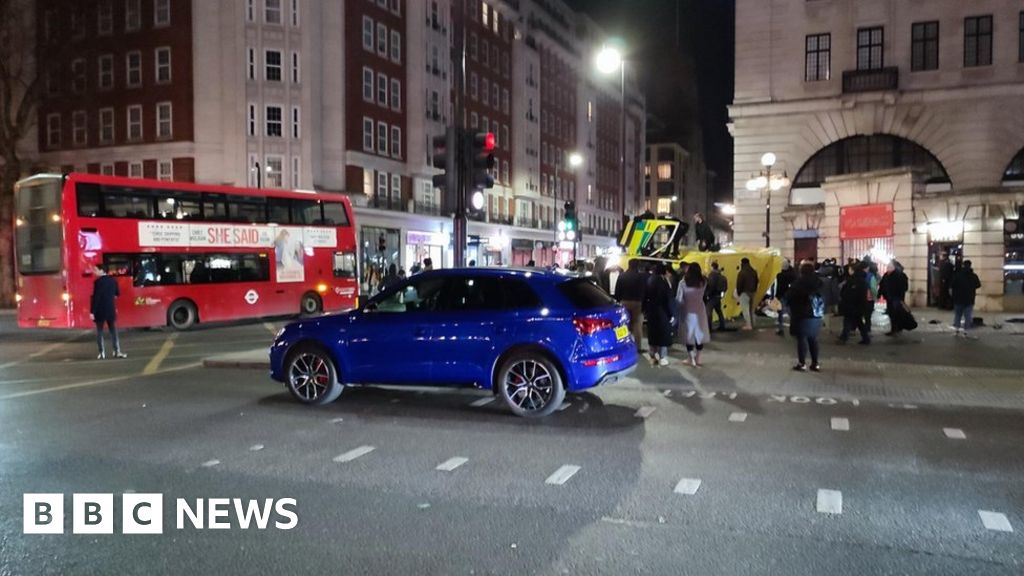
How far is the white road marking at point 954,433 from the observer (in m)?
7.89

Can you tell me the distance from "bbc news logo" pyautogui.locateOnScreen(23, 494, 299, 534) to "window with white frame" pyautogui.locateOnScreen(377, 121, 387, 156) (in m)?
45.5

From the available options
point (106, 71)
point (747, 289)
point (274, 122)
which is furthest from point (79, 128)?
point (747, 289)

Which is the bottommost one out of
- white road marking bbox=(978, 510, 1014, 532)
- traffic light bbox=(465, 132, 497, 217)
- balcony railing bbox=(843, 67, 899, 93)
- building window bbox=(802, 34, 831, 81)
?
white road marking bbox=(978, 510, 1014, 532)

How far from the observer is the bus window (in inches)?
992

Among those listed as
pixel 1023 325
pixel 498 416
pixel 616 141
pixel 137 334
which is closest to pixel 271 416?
pixel 498 416

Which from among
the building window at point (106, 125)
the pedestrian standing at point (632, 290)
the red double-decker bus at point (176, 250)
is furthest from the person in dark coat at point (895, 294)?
the building window at point (106, 125)

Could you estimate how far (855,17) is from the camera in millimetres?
29672

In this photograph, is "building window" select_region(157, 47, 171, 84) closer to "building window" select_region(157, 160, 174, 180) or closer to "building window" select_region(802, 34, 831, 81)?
"building window" select_region(157, 160, 174, 180)

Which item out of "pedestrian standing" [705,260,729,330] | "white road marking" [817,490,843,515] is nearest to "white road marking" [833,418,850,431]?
"white road marking" [817,490,843,515]

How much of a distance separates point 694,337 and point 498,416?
5.07m

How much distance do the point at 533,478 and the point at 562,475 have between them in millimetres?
259

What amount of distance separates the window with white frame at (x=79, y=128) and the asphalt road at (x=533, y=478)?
138 feet

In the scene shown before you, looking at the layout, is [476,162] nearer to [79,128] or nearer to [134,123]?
[134,123]

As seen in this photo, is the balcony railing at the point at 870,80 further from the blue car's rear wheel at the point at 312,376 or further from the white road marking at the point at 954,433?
the blue car's rear wheel at the point at 312,376
